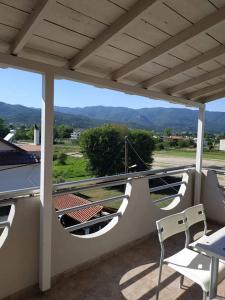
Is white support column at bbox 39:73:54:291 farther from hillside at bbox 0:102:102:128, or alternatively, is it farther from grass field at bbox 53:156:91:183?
grass field at bbox 53:156:91:183

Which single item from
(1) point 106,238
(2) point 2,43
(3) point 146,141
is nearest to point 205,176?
(1) point 106,238

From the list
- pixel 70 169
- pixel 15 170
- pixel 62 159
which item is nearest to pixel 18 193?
pixel 15 170

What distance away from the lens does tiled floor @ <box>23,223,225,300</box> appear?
210 centimetres

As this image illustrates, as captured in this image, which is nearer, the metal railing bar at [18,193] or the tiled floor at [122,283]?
the metal railing bar at [18,193]

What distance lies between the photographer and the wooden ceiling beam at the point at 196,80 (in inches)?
101

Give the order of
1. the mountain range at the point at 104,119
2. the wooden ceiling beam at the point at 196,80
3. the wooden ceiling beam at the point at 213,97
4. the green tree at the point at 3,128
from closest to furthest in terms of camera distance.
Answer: the wooden ceiling beam at the point at 196,80 → the wooden ceiling beam at the point at 213,97 → the green tree at the point at 3,128 → the mountain range at the point at 104,119

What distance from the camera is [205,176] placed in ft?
13.2

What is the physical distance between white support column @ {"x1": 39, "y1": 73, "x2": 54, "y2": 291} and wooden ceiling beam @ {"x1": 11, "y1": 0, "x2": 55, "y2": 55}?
1.15 ft

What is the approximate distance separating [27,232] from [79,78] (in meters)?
1.33

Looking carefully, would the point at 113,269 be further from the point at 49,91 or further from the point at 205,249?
the point at 49,91

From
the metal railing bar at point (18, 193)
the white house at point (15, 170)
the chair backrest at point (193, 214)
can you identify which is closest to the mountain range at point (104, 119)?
the metal railing bar at point (18, 193)

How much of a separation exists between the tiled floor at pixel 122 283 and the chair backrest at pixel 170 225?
0.55 m

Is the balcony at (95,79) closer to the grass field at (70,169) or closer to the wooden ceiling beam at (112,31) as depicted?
the wooden ceiling beam at (112,31)

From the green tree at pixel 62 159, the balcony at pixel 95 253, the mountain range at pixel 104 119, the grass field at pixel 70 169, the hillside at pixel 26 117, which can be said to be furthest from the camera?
the green tree at pixel 62 159
